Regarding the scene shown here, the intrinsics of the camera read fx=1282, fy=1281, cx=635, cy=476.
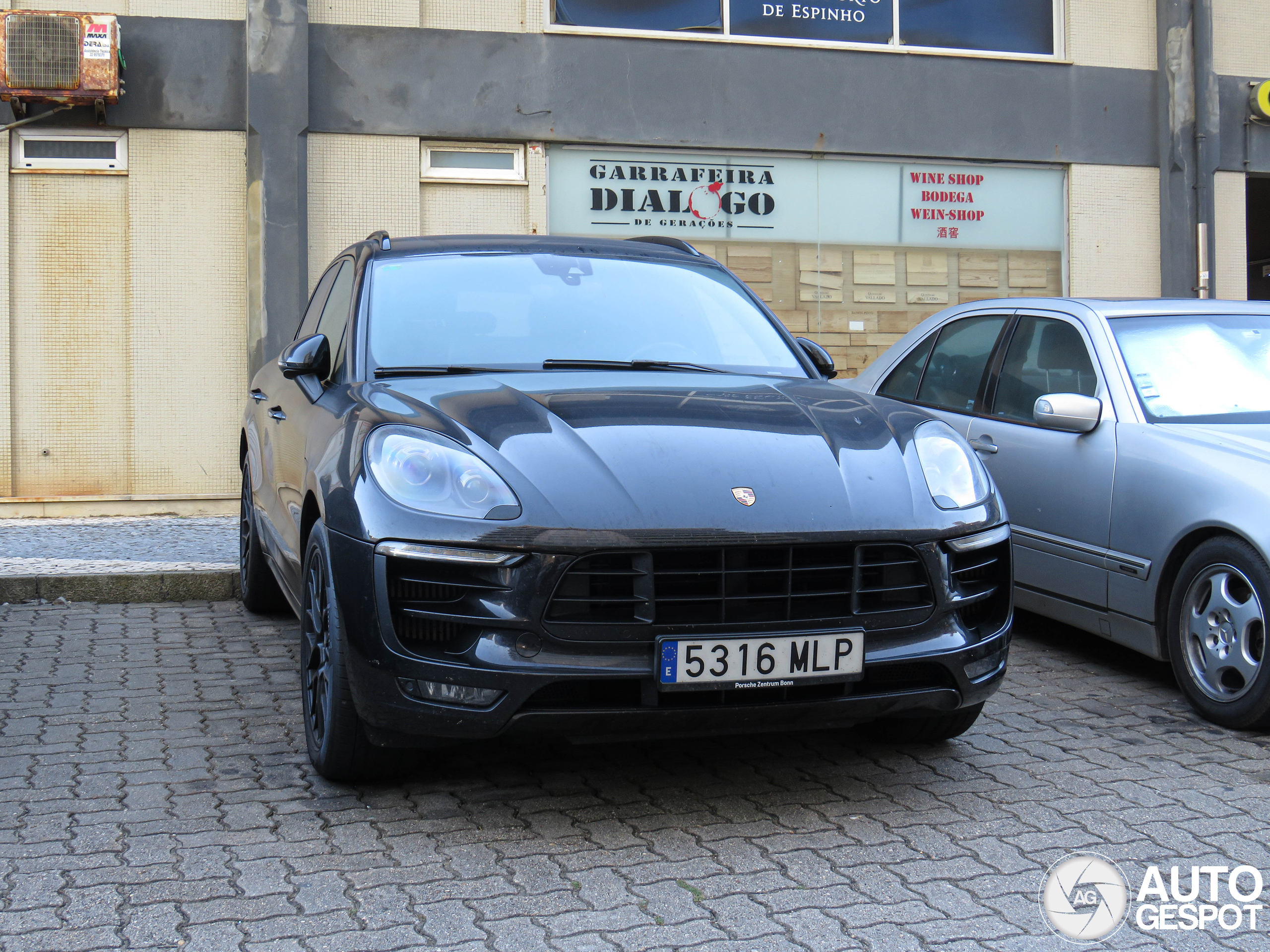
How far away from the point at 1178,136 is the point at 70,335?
395 inches

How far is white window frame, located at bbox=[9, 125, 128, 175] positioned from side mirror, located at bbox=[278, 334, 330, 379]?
22.5 feet

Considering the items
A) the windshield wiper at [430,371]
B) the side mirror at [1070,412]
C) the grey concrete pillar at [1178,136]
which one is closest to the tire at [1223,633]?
the side mirror at [1070,412]

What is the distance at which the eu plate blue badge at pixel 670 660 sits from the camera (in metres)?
3.03

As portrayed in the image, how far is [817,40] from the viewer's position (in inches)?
455

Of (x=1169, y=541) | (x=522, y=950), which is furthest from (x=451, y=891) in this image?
(x=1169, y=541)

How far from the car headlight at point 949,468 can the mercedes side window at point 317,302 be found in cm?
266

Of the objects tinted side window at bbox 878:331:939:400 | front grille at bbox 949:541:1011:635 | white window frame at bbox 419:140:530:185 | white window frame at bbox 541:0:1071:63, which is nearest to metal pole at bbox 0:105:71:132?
white window frame at bbox 419:140:530:185

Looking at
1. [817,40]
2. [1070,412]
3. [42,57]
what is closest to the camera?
[1070,412]

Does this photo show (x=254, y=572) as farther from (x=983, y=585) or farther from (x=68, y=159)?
(x=68, y=159)

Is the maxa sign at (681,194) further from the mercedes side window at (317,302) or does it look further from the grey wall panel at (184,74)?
the mercedes side window at (317,302)

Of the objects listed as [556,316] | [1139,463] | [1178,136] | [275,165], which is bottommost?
[1139,463]

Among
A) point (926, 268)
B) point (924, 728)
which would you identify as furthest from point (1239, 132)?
point (924, 728)

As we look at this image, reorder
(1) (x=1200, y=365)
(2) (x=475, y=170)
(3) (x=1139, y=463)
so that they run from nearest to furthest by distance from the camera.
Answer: (3) (x=1139, y=463) → (1) (x=1200, y=365) → (2) (x=475, y=170)

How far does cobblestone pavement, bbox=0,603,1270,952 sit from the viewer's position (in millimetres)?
2705
